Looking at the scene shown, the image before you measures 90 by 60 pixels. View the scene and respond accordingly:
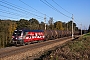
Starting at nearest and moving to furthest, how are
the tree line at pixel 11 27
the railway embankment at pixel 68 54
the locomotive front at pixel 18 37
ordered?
the railway embankment at pixel 68 54, the locomotive front at pixel 18 37, the tree line at pixel 11 27

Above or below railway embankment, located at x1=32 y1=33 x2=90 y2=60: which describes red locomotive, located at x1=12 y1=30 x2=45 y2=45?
above

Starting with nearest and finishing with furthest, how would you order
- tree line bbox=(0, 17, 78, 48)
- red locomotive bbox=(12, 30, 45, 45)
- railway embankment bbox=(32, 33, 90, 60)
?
1. railway embankment bbox=(32, 33, 90, 60)
2. red locomotive bbox=(12, 30, 45, 45)
3. tree line bbox=(0, 17, 78, 48)

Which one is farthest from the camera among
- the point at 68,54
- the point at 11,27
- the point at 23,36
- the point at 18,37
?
the point at 11,27

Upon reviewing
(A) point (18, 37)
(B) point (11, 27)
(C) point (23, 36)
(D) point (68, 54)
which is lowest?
(D) point (68, 54)

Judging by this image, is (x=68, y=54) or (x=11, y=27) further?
(x=11, y=27)

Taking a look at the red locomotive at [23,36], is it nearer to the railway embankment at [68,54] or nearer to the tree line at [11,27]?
the tree line at [11,27]

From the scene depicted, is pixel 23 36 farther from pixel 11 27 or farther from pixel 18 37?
pixel 11 27

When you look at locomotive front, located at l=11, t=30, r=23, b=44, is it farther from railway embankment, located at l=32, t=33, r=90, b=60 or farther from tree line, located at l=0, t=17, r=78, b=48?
railway embankment, located at l=32, t=33, r=90, b=60

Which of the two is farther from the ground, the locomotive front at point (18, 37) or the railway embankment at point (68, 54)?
the locomotive front at point (18, 37)

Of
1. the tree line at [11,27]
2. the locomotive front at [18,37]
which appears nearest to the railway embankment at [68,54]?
the locomotive front at [18,37]

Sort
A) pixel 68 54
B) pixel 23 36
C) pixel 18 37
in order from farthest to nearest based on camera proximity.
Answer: pixel 23 36, pixel 18 37, pixel 68 54

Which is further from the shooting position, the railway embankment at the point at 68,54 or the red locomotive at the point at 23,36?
the red locomotive at the point at 23,36

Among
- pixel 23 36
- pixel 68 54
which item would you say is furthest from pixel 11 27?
pixel 68 54

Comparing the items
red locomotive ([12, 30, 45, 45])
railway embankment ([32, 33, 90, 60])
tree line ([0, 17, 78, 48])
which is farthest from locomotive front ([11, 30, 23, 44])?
railway embankment ([32, 33, 90, 60])
